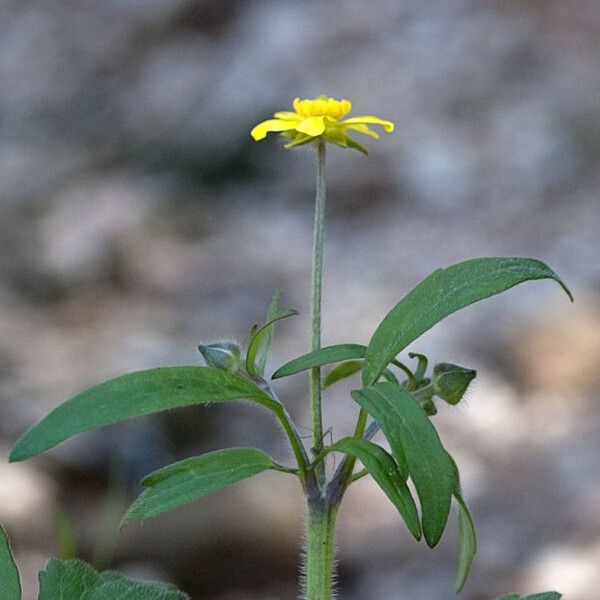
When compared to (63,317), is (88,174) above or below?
above

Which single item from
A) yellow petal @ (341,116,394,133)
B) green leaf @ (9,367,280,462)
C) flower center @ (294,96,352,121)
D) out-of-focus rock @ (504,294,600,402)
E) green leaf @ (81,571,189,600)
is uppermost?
out-of-focus rock @ (504,294,600,402)

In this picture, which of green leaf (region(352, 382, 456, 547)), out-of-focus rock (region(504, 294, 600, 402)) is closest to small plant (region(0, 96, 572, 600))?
green leaf (region(352, 382, 456, 547))

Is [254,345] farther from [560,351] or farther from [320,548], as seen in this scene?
[560,351]

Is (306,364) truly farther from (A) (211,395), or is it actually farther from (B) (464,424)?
(B) (464,424)

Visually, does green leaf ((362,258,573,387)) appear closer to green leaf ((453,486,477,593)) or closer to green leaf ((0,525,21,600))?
green leaf ((453,486,477,593))

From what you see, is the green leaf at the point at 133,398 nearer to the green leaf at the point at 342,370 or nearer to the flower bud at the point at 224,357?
the flower bud at the point at 224,357

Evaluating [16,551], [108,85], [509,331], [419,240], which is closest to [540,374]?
[509,331]
